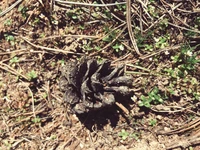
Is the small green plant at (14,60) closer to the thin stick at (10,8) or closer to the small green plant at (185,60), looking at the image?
the thin stick at (10,8)

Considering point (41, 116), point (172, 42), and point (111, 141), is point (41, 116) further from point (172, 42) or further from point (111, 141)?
point (172, 42)

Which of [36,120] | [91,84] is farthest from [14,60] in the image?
[91,84]

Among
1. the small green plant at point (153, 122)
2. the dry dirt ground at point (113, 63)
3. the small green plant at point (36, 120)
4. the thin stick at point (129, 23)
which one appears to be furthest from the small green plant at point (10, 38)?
the small green plant at point (153, 122)

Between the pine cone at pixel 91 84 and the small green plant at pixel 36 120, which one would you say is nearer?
the pine cone at pixel 91 84

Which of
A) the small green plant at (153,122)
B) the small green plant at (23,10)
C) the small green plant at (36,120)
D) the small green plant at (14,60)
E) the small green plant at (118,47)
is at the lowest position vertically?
the small green plant at (153,122)

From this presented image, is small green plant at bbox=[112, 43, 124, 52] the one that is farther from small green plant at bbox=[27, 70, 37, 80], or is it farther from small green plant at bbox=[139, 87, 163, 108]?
small green plant at bbox=[27, 70, 37, 80]

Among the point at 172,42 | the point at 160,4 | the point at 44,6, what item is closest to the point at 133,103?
the point at 172,42
